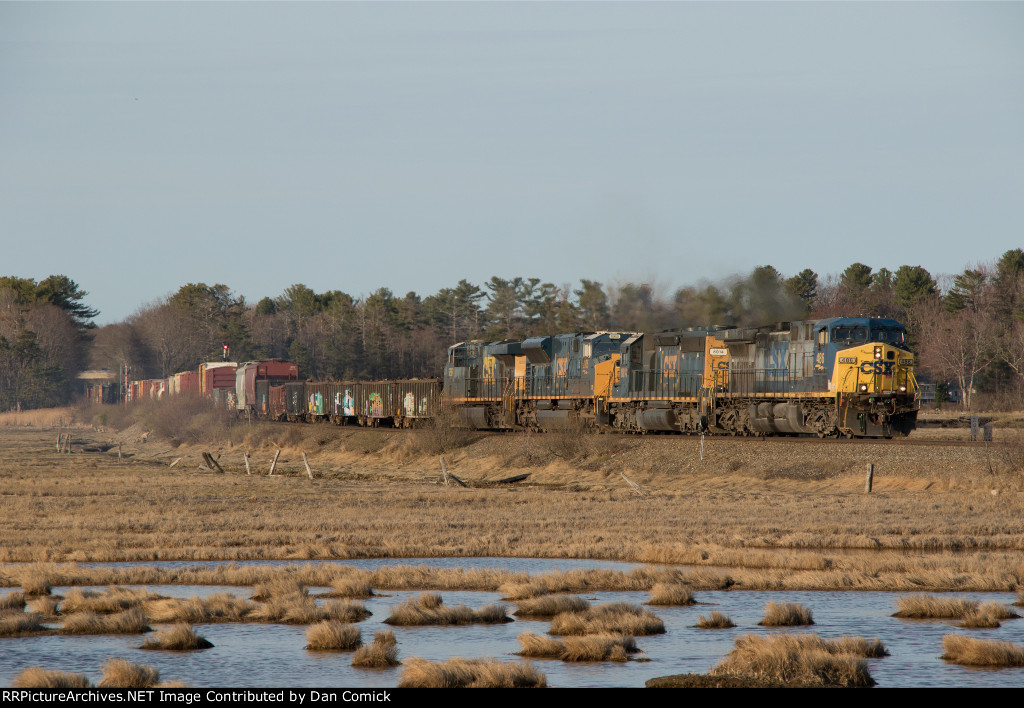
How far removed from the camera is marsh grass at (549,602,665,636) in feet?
49.6

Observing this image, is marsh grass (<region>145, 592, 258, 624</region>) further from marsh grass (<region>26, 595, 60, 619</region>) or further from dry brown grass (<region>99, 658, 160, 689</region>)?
dry brown grass (<region>99, 658, 160, 689</region>)

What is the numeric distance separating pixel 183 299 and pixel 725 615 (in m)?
175

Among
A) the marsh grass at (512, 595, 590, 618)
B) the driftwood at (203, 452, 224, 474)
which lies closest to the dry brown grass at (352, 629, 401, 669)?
the marsh grass at (512, 595, 590, 618)

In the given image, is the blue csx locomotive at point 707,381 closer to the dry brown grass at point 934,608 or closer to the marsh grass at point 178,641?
the dry brown grass at point 934,608

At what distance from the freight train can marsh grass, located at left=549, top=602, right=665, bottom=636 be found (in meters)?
21.6

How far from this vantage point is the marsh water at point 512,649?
12727 mm

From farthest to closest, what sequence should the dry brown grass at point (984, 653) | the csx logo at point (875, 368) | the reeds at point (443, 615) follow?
the csx logo at point (875, 368), the reeds at point (443, 615), the dry brown grass at point (984, 653)

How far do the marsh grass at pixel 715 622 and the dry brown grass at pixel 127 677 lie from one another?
7.46 metres

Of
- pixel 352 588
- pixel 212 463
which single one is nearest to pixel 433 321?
pixel 212 463

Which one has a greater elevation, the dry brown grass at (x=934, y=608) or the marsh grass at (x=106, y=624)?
the dry brown grass at (x=934, y=608)

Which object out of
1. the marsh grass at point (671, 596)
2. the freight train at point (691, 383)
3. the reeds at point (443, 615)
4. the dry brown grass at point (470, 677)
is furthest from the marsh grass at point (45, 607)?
the freight train at point (691, 383)

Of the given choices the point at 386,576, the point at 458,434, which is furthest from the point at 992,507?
the point at 458,434

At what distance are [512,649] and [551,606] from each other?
258 cm

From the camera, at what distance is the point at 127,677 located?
11.8 metres
